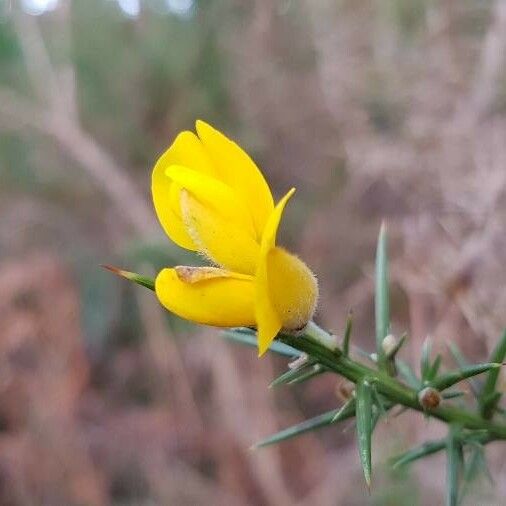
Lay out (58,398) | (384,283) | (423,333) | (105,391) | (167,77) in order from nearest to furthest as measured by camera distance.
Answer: (384,283) → (423,333) → (58,398) → (105,391) → (167,77)

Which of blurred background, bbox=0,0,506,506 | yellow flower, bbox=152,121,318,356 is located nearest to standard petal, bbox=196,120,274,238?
yellow flower, bbox=152,121,318,356

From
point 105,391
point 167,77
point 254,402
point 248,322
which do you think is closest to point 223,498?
point 254,402

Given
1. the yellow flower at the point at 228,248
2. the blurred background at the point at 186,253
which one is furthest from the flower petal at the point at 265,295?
the blurred background at the point at 186,253

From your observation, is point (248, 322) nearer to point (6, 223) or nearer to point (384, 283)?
point (384, 283)

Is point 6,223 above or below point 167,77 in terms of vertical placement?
below

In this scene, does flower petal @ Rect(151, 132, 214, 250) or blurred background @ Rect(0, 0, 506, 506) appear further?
blurred background @ Rect(0, 0, 506, 506)

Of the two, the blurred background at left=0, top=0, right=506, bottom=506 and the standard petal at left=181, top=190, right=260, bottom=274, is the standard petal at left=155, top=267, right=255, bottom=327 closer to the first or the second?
the standard petal at left=181, top=190, right=260, bottom=274

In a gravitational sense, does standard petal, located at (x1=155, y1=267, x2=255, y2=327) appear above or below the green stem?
above
